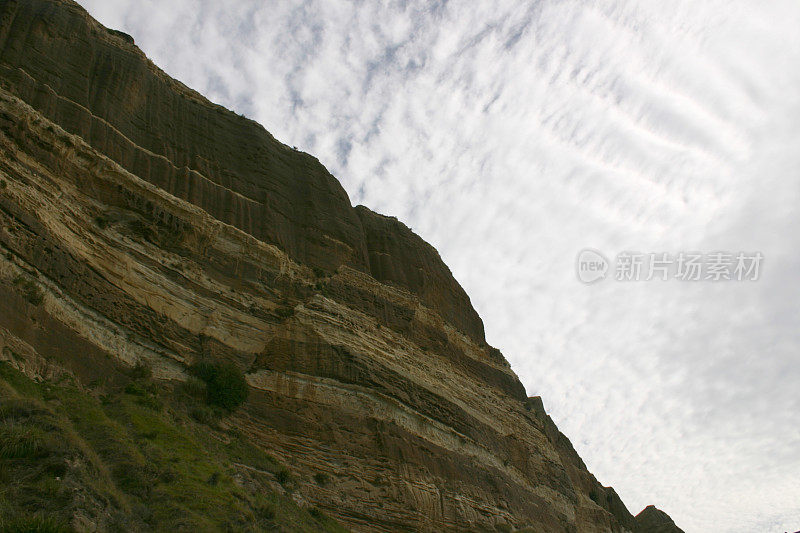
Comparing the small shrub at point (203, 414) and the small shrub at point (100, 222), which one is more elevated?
the small shrub at point (100, 222)

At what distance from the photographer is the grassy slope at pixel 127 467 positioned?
1065 cm

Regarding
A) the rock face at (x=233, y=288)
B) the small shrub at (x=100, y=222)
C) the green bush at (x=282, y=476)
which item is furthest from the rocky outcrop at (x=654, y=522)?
the small shrub at (x=100, y=222)

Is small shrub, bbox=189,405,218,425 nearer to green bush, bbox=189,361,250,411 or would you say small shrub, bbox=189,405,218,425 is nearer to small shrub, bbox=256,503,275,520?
green bush, bbox=189,361,250,411

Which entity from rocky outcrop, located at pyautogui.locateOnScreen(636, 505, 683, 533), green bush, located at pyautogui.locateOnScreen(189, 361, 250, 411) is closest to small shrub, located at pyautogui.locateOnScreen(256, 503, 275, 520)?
green bush, located at pyautogui.locateOnScreen(189, 361, 250, 411)

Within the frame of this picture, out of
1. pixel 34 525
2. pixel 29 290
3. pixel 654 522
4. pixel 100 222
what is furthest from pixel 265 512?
pixel 654 522

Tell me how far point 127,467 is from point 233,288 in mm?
12877

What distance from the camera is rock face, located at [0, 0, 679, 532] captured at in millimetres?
20281

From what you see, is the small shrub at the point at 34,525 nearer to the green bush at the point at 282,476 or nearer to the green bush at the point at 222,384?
the green bush at the point at 282,476

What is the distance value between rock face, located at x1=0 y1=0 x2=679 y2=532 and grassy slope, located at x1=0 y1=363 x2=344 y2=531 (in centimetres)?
134

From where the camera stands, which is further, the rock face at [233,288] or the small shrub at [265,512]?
the rock face at [233,288]

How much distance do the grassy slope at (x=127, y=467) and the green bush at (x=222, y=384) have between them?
91 centimetres

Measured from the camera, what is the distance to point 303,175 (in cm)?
3562

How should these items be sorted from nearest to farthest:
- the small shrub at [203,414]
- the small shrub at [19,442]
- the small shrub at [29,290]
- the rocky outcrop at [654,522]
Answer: the small shrub at [19,442]
the small shrub at [29,290]
the small shrub at [203,414]
the rocky outcrop at [654,522]

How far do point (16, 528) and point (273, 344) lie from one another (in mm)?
17163
